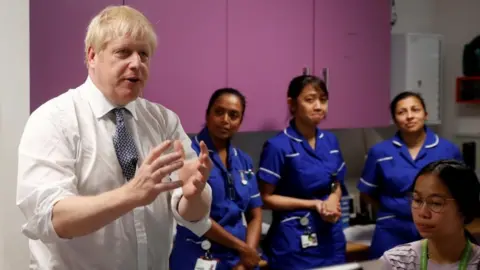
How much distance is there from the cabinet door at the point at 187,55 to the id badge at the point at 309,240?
2.46ft

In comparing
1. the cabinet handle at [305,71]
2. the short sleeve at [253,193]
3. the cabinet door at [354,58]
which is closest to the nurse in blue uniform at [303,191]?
the short sleeve at [253,193]

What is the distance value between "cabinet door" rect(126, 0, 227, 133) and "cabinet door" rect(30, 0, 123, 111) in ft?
0.94

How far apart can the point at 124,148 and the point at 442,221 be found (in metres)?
0.95

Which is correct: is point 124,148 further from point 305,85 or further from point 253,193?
point 305,85

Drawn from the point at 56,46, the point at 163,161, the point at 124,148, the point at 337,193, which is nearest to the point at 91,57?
the point at 124,148

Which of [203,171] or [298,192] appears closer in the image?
[203,171]

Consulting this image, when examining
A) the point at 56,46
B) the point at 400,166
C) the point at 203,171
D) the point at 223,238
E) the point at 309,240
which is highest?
the point at 56,46

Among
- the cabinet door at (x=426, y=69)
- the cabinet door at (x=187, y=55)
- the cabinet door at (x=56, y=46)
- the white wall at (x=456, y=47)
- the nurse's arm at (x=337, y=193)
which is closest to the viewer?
the cabinet door at (x=56, y=46)

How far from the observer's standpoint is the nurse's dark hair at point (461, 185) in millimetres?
1854

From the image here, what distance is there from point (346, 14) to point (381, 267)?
2.36m

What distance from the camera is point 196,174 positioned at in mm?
1603

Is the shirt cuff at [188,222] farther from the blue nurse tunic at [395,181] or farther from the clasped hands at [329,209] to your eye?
the blue nurse tunic at [395,181]

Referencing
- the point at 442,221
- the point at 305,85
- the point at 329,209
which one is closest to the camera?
the point at 442,221

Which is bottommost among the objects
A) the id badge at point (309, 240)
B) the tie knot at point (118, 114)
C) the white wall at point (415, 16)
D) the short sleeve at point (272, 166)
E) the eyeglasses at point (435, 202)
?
the id badge at point (309, 240)
